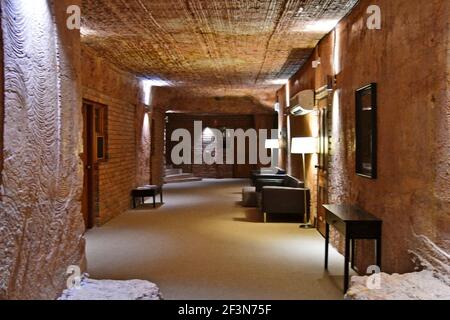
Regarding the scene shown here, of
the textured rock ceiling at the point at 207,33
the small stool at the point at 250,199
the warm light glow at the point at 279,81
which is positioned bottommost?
the small stool at the point at 250,199

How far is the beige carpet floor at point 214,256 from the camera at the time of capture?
4.11m

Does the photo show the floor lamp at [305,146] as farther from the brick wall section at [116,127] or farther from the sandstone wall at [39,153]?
the sandstone wall at [39,153]

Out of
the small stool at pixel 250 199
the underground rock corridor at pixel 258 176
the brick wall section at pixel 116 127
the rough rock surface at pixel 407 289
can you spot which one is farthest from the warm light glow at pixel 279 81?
the rough rock surface at pixel 407 289

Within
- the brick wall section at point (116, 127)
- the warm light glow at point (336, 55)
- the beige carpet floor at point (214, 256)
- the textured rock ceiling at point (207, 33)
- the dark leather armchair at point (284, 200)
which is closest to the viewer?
the beige carpet floor at point (214, 256)

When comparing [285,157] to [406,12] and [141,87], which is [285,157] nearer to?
[141,87]

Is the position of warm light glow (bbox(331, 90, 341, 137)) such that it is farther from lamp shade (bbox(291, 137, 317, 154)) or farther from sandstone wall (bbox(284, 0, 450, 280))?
lamp shade (bbox(291, 137, 317, 154))

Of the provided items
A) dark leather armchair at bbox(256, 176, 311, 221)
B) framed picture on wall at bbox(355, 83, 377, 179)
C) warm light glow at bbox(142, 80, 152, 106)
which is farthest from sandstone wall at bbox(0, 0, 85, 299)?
warm light glow at bbox(142, 80, 152, 106)

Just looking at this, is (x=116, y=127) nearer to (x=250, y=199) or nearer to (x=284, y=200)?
(x=250, y=199)

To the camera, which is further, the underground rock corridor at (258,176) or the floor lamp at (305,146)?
the floor lamp at (305,146)

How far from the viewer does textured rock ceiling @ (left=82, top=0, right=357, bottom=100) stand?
4750 millimetres

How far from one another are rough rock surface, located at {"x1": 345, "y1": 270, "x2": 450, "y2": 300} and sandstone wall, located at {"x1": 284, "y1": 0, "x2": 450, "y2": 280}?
0.10 m

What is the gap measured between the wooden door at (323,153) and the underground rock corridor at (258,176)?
55mm

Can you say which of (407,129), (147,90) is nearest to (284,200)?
(407,129)

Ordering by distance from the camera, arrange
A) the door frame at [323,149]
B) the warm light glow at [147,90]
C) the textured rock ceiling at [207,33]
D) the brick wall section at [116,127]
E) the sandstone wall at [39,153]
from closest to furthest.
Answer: the sandstone wall at [39,153] < the textured rock ceiling at [207,33] < the door frame at [323,149] < the brick wall section at [116,127] < the warm light glow at [147,90]
